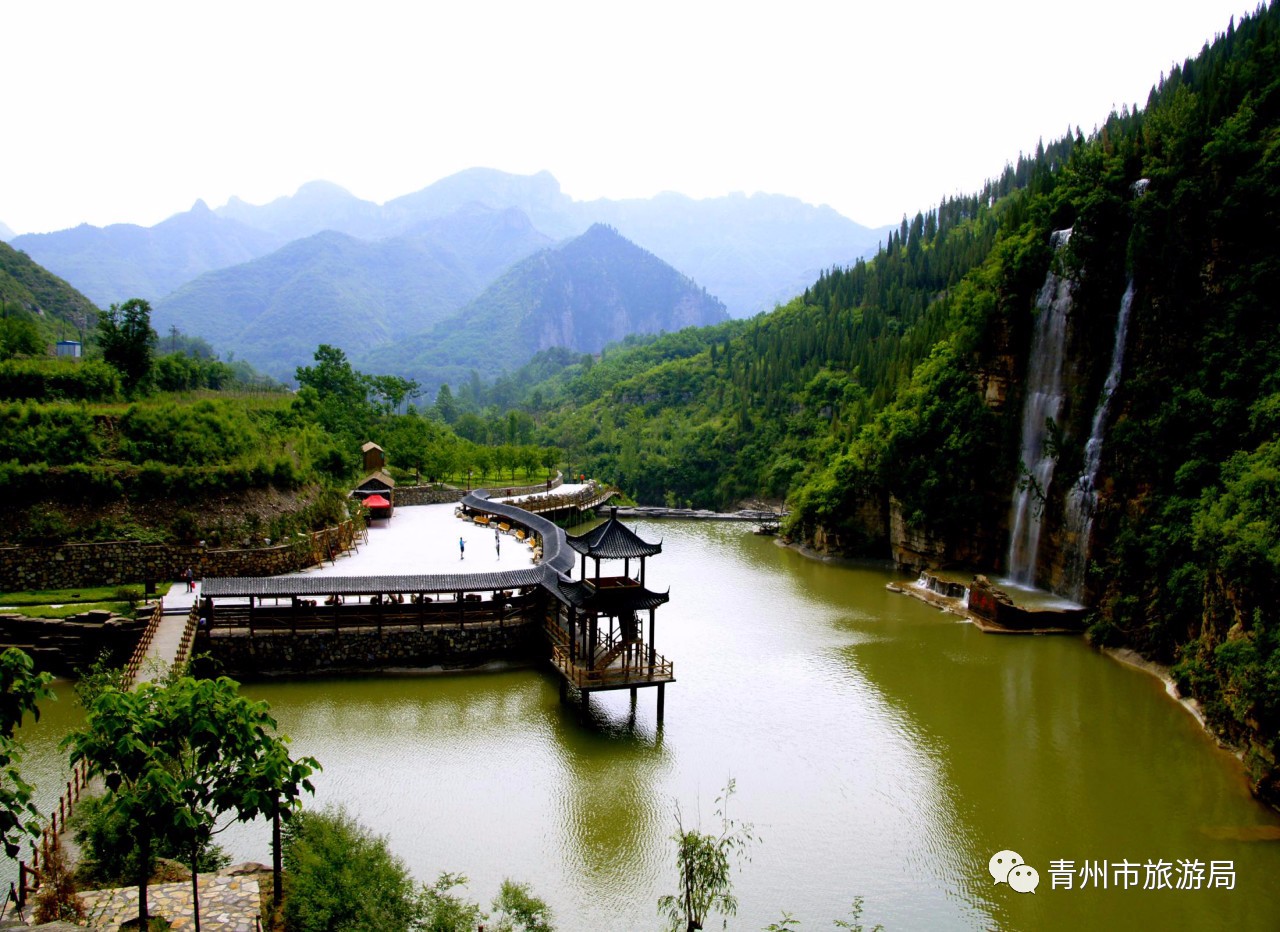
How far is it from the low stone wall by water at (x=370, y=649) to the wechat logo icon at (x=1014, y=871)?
15.3 m

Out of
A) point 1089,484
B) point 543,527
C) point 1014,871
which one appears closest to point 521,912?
point 1014,871

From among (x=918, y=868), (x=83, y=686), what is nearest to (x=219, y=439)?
(x=83, y=686)

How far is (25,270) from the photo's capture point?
8744 cm

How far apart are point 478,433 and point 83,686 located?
9339 cm

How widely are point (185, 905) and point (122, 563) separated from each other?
21.7m

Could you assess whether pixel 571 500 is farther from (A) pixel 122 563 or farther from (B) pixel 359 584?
(B) pixel 359 584

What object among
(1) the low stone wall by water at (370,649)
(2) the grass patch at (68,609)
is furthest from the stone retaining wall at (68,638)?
(1) the low stone wall by water at (370,649)

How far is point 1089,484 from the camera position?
35750 mm

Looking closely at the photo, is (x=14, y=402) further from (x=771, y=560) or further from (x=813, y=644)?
(x=771, y=560)

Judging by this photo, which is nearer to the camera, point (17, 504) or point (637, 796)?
point (637, 796)

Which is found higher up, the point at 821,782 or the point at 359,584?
the point at 359,584

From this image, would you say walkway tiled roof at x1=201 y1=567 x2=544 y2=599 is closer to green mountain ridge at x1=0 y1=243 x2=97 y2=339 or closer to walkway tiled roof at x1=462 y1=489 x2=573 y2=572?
walkway tiled roof at x1=462 y1=489 x2=573 y2=572

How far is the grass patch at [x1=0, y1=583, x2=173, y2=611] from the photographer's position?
1110 inches

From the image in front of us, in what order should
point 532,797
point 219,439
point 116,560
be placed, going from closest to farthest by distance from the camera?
point 532,797 → point 116,560 → point 219,439
